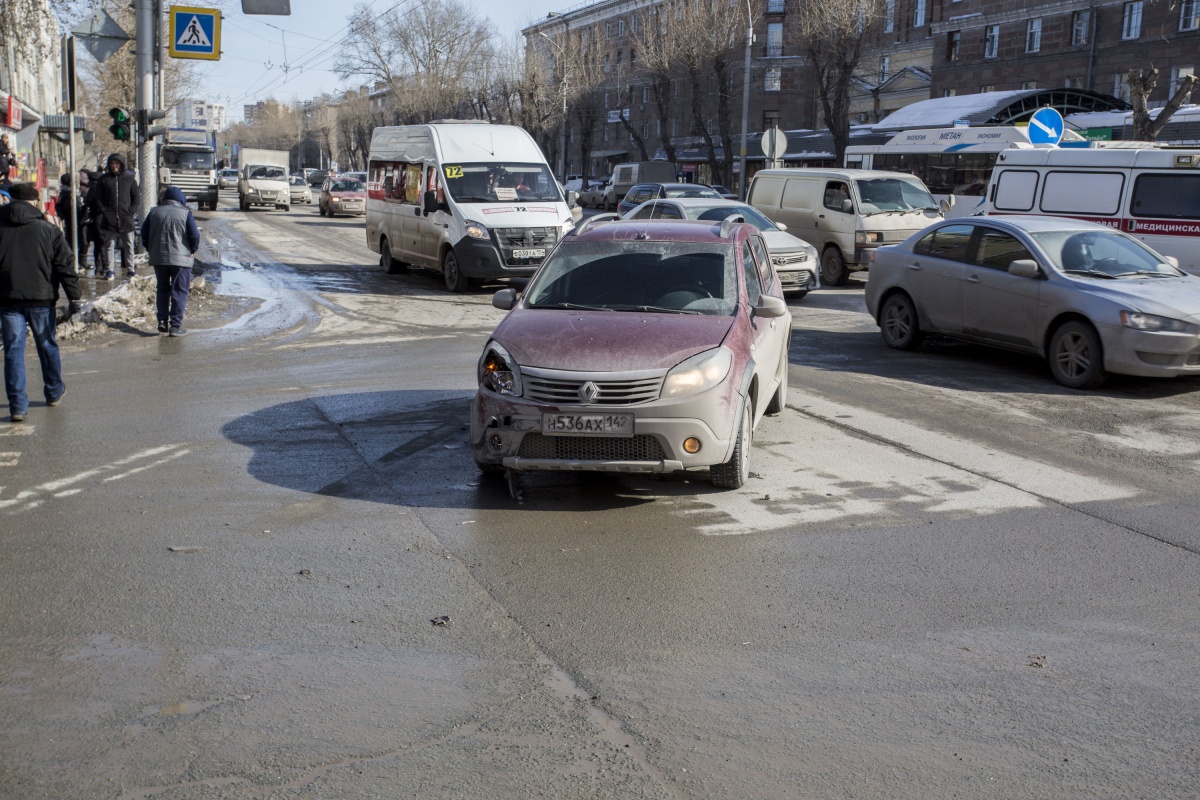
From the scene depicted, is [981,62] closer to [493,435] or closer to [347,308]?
[347,308]

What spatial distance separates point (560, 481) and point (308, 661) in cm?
304

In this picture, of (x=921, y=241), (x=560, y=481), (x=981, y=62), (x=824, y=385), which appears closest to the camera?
(x=560, y=481)

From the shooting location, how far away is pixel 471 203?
19.1 meters

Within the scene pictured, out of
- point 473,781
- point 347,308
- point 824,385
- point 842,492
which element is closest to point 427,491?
point 842,492

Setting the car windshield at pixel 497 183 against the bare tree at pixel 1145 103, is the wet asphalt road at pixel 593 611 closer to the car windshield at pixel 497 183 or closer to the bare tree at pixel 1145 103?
the car windshield at pixel 497 183

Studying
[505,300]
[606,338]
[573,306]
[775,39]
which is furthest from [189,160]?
[606,338]

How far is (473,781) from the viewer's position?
12.0ft

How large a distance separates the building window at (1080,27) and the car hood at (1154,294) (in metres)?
41.2

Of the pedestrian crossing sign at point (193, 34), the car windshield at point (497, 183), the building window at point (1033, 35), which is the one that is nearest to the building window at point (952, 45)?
the building window at point (1033, 35)

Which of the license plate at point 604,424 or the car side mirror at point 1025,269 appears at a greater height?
the car side mirror at point 1025,269

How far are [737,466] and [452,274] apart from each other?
42.1 ft

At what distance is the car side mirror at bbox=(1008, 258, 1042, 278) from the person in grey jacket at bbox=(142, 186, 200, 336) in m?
8.67

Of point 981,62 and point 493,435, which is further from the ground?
point 981,62

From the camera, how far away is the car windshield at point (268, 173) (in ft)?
171
